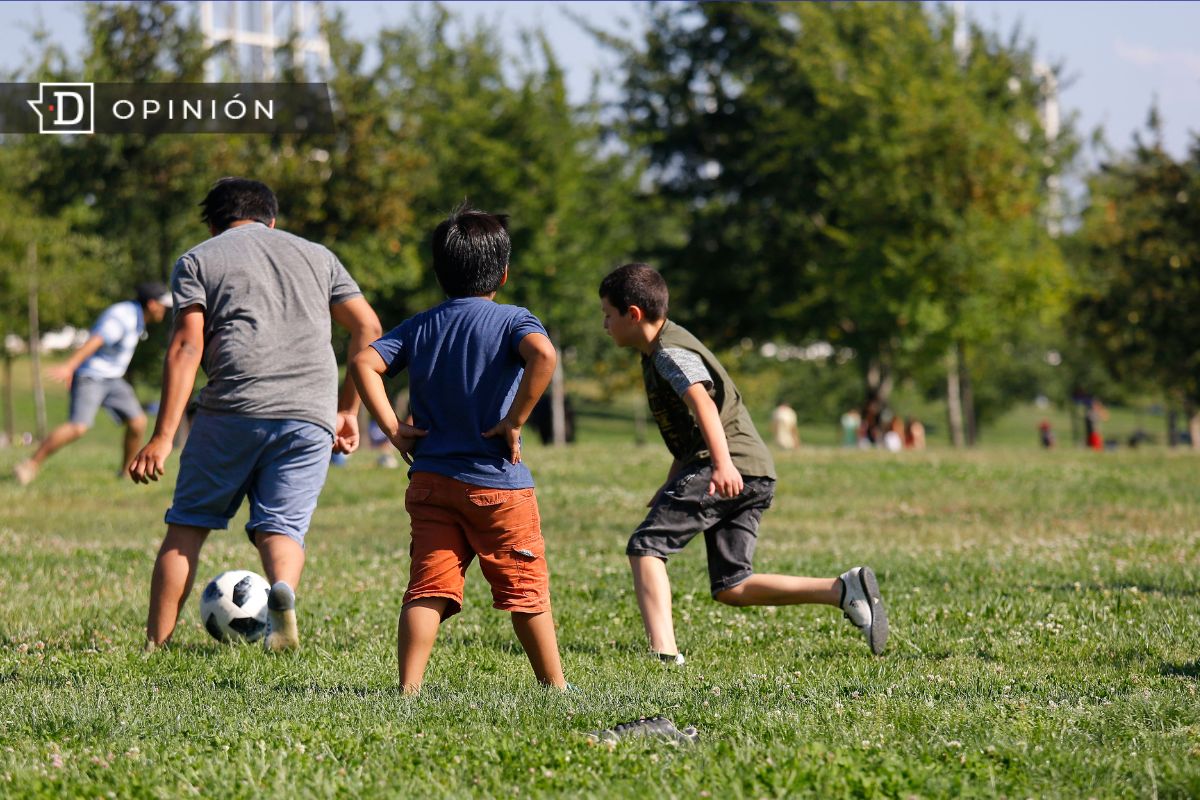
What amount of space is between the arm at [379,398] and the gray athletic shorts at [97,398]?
9.15 metres

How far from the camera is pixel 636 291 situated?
6.02m

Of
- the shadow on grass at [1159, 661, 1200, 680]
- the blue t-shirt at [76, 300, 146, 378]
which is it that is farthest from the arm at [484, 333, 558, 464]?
the blue t-shirt at [76, 300, 146, 378]

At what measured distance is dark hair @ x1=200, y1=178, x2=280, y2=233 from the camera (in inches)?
249

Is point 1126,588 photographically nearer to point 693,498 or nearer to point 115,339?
point 693,498

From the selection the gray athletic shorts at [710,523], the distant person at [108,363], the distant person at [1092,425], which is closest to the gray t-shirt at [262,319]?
the gray athletic shorts at [710,523]

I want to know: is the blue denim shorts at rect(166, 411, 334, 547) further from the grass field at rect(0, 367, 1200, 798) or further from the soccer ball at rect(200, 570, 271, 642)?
the grass field at rect(0, 367, 1200, 798)

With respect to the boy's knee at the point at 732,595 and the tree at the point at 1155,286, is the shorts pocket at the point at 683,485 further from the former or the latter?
the tree at the point at 1155,286

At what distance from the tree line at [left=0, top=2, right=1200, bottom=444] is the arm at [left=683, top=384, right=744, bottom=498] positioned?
19.4 m

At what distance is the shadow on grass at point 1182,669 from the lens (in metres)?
5.46

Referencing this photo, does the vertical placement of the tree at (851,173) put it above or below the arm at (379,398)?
above

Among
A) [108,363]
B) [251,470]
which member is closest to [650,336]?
[251,470]

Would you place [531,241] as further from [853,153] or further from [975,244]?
[975,244]

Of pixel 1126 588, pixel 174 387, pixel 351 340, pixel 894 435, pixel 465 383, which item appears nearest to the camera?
pixel 465 383

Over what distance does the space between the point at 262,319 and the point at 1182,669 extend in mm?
4268
